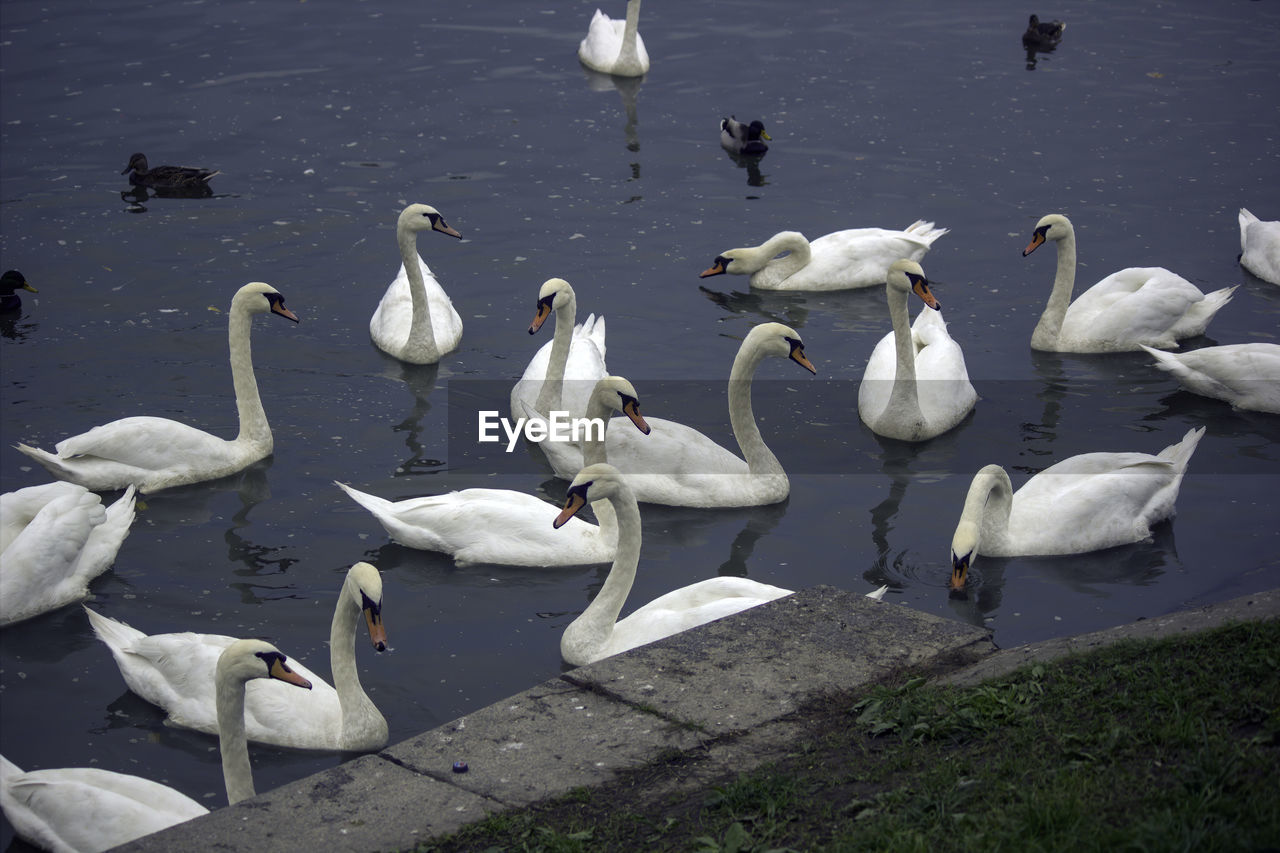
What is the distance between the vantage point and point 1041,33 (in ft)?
66.3

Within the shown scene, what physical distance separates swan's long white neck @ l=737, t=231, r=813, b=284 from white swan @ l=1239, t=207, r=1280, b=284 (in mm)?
4177

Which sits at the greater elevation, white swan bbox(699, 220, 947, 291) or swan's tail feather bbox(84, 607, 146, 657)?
white swan bbox(699, 220, 947, 291)

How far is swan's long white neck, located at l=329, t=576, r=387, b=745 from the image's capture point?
6824mm

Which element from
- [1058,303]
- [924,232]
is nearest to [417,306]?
[924,232]

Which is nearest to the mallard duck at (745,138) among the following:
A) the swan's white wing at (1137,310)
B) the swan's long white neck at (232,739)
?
the swan's white wing at (1137,310)

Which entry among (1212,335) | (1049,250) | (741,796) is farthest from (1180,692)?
(1049,250)

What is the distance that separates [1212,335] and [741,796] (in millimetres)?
9545

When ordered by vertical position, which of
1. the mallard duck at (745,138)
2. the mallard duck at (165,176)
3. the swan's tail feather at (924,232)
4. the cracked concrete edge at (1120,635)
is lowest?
the cracked concrete edge at (1120,635)

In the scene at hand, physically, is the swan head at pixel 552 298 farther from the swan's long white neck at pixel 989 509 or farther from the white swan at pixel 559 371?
the swan's long white neck at pixel 989 509

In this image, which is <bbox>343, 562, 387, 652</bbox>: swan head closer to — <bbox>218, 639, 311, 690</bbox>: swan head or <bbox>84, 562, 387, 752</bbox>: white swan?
<bbox>84, 562, 387, 752</bbox>: white swan

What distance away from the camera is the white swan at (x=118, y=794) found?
580 cm

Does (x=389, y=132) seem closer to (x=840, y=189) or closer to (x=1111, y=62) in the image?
(x=840, y=189)

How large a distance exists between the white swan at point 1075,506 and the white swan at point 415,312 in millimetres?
5055

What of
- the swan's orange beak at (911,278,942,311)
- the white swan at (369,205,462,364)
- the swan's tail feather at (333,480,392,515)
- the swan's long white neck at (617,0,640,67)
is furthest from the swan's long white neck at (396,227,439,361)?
the swan's long white neck at (617,0,640,67)
